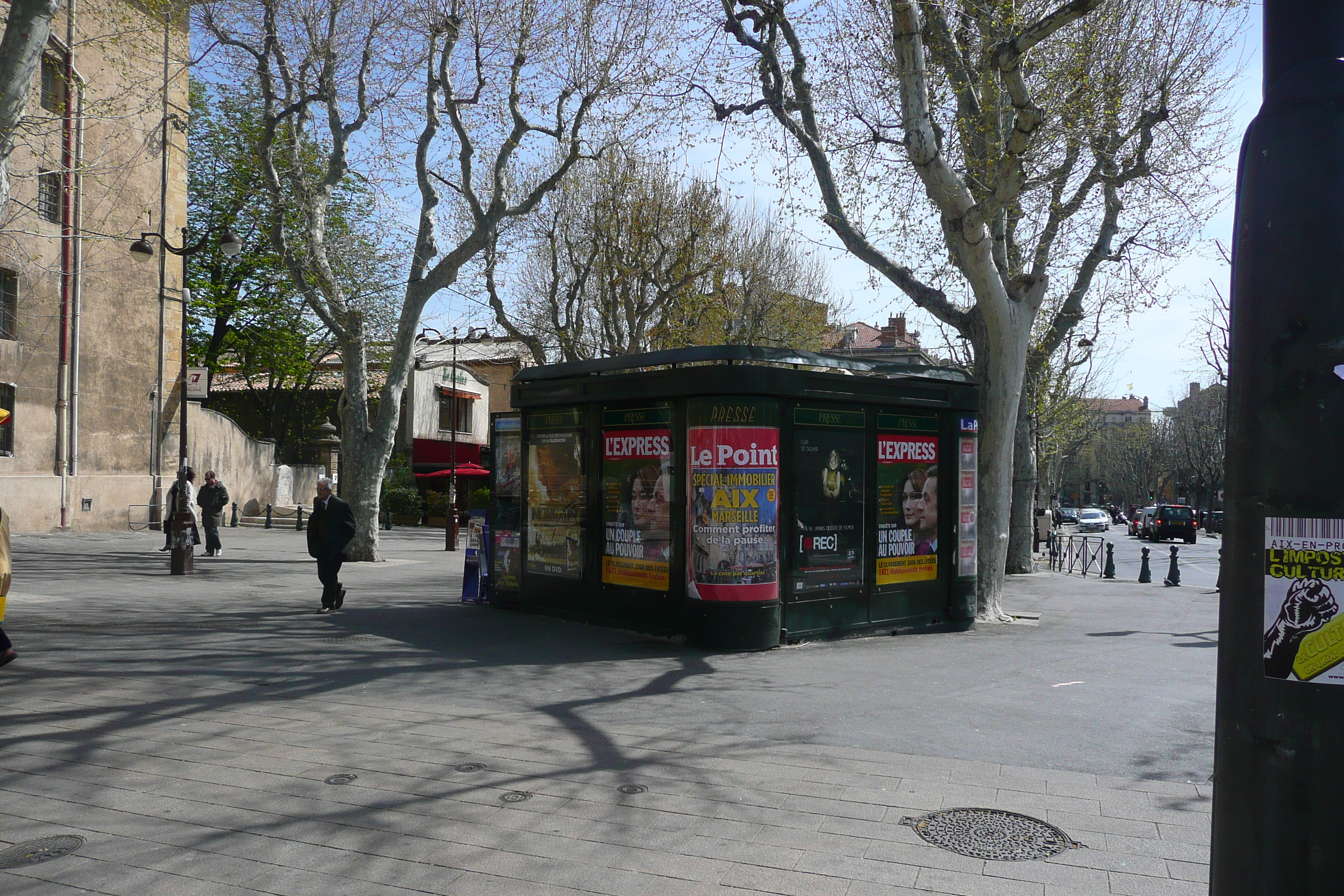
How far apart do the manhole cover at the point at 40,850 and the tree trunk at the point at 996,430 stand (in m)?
10.7

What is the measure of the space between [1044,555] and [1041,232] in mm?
17357

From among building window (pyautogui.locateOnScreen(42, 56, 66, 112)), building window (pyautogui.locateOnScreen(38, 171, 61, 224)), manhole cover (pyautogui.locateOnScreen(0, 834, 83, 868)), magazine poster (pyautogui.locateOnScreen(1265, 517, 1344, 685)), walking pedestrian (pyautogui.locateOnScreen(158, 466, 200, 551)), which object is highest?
building window (pyautogui.locateOnScreen(42, 56, 66, 112))

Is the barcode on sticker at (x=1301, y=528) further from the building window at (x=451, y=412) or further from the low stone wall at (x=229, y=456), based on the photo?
the building window at (x=451, y=412)

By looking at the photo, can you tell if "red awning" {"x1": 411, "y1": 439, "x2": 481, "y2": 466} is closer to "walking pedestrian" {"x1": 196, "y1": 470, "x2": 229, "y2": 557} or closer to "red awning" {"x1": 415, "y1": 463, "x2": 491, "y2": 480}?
"red awning" {"x1": 415, "y1": 463, "x2": 491, "y2": 480}

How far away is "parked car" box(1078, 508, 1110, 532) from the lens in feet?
195

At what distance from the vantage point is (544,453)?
1222cm

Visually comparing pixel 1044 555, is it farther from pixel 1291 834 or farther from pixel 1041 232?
pixel 1291 834

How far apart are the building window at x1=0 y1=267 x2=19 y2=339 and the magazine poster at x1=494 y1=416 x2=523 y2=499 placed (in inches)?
649

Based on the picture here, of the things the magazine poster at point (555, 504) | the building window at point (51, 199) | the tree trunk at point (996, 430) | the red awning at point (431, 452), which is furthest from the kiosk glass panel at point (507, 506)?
the red awning at point (431, 452)

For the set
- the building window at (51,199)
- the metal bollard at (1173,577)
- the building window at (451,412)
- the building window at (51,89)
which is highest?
the building window at (51,89)

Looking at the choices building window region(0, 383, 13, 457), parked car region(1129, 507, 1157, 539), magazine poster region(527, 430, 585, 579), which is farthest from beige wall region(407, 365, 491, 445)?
parked car region(1129, 507, 1157, 539)

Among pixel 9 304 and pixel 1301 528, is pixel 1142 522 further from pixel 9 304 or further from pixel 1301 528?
pixel 1301 528

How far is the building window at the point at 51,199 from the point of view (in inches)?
914

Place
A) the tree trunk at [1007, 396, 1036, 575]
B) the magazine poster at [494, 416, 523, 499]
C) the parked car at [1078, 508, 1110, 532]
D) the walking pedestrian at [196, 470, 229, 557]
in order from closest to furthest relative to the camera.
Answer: the magazine poster at [494, 416, 523, 499]
the walking pedestrian at [196, 470, 229, 557]
the tree trunk at [1007, 396, 1036, 575]
the parked car at [1078, 508, 1110, 532]
